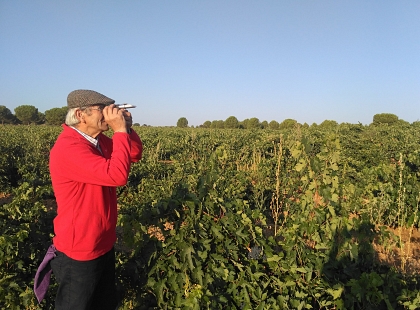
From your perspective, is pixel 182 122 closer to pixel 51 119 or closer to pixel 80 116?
pixel 51 119

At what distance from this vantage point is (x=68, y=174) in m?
1.79

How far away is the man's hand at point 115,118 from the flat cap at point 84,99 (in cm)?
9

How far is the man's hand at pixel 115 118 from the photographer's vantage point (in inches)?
73.0

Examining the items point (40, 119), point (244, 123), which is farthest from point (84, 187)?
point (40, 119)

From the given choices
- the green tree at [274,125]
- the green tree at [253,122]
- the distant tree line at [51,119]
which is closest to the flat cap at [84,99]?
the green tree at [274,125]

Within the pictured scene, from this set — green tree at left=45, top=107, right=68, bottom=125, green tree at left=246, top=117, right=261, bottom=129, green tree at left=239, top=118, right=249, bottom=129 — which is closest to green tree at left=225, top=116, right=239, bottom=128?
green tree at left=239, top=118, right=249, bottom=129

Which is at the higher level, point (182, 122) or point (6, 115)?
point (182, 122)

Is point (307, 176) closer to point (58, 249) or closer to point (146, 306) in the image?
point (146, 306)

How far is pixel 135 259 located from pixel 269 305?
3.44 feet

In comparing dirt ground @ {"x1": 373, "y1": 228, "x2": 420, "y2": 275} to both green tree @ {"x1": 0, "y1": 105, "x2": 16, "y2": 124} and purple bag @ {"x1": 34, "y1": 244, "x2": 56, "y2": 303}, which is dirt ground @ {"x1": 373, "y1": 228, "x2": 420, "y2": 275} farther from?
green tree @ {"x1": 0, "y1": 105, "x2": 16, "y2": 124}

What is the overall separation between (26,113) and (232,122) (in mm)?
Result: 52333

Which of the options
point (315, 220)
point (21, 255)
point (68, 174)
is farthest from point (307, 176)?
point (21, 255)

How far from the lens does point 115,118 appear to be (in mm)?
1853

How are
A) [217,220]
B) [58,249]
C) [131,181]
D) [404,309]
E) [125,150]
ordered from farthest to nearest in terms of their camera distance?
[131,181] < [217,220] < [404,309] < [58,249] < [125,150]
